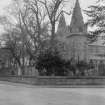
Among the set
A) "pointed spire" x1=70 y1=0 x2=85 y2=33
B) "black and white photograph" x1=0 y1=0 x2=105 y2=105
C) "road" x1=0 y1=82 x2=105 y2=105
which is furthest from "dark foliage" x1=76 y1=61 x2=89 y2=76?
"road" x1=0 y1=82 x2=105 y2=105

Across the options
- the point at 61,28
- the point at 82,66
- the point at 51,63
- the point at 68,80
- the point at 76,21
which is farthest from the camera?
the point at 76,21

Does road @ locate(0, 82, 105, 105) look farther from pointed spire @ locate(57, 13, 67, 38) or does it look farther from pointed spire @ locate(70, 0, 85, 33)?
pointed spire @ locate(70, 0, 85, 33)

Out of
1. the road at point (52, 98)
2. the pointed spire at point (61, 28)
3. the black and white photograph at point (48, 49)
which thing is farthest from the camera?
the pointed spire at point (61, 28)

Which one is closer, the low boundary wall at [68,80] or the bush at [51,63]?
the low boundary wall at [68,80]

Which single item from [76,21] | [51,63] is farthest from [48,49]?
[76,21]

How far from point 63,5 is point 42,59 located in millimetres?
10673

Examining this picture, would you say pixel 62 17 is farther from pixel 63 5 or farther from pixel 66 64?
pixel 66 64

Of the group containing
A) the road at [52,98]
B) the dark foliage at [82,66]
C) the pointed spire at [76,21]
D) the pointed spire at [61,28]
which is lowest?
the road at [52,98]

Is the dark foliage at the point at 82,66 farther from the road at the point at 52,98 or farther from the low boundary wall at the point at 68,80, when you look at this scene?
the road at the point at 52,98

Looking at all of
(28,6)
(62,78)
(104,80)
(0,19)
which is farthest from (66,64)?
(0,19)

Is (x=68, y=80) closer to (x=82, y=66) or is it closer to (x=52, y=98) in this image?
(x=82, y=66)

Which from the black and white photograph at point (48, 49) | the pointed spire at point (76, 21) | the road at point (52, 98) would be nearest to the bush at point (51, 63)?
the black and white photograph at point (48, 49)

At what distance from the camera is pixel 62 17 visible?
3266 cm

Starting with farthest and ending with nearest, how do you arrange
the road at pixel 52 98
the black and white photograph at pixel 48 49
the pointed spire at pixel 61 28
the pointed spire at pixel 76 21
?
the pointed spire at pixel 76 21
the pointed spire at pixel 61 28
the black and white photograph at pixel 48 49
the road at pixel 52 98
